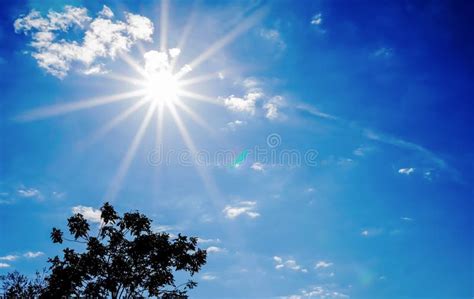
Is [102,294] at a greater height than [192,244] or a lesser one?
lesser

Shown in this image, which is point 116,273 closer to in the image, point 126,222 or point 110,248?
point 110,248

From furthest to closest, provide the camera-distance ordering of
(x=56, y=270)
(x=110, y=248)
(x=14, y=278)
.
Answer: (x=14, y=278), (x=110, y=248), (x=56, y=270)

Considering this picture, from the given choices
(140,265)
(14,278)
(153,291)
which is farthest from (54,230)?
(14,278)

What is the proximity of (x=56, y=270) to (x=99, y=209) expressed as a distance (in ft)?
11.5

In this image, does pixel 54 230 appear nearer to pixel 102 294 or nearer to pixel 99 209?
pixel 99 209

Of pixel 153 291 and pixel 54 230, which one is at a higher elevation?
pixel 54 230

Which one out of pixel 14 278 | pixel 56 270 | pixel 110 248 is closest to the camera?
pixel 56 270

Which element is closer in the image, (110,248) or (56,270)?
(56,270)

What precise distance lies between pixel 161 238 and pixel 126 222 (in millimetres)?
2205

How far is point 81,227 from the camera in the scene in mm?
18859

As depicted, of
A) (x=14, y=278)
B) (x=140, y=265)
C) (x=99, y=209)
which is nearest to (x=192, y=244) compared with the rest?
(x=140, y=265)

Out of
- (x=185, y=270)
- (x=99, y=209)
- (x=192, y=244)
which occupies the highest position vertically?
(x=99, y=209)

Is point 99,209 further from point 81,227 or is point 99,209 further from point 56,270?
point 56,270

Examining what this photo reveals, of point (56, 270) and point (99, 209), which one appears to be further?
point (99, 209)
